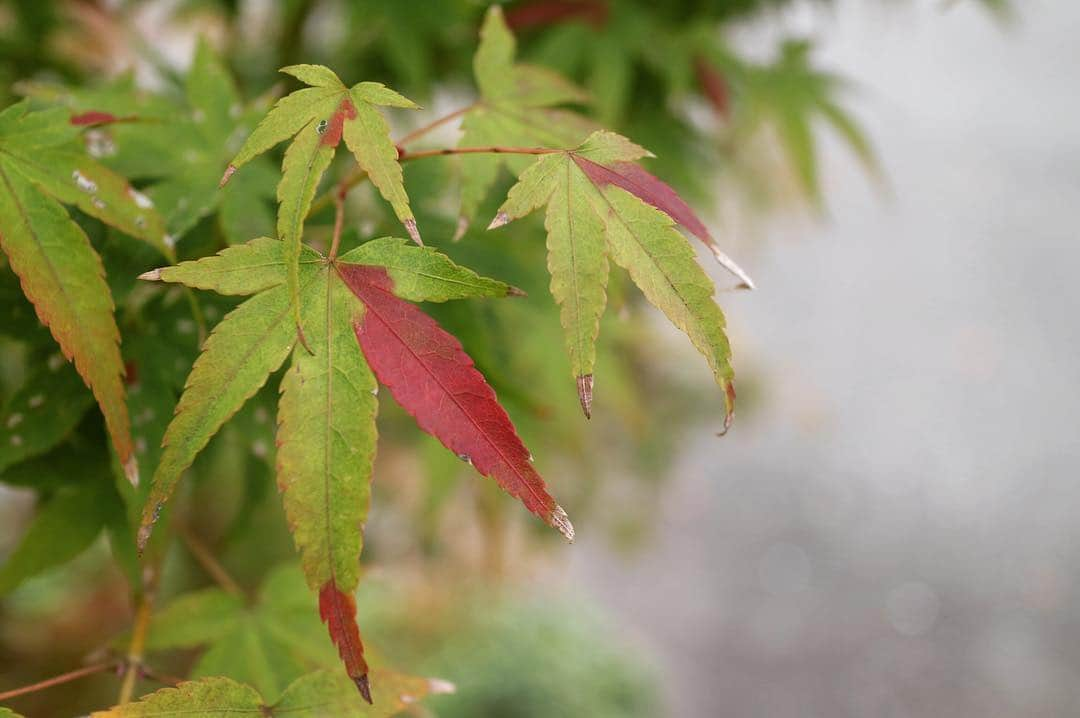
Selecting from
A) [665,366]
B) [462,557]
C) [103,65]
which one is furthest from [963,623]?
[103,65]

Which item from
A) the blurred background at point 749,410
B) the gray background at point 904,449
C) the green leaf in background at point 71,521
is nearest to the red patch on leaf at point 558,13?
the blurred background at point 749,410

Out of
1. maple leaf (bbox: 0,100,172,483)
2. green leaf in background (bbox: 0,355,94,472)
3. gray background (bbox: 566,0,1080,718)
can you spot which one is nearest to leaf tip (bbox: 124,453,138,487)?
maple leaf (bbox: 0,100,172,483)

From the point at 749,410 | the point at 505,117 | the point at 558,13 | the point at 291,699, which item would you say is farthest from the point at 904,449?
the point at 291,699

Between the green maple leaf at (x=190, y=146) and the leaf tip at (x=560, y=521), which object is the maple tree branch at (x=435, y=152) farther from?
the leaf tip at (x=560, y=521)

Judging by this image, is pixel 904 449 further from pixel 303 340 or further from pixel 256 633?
pixel 303 340

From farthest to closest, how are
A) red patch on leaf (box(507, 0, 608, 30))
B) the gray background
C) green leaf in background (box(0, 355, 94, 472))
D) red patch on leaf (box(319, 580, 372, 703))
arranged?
the gray background, red patch on leaf (box(507, 0, 608, 30)), green leaf in background (box(0, 355, 94, 472)), red patch on leaf (box(319, 580, 372, 703))

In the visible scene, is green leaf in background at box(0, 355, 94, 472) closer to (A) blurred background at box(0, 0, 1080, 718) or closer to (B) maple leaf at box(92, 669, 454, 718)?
(A) blurred background at box(0, 0, 1080, 718)
